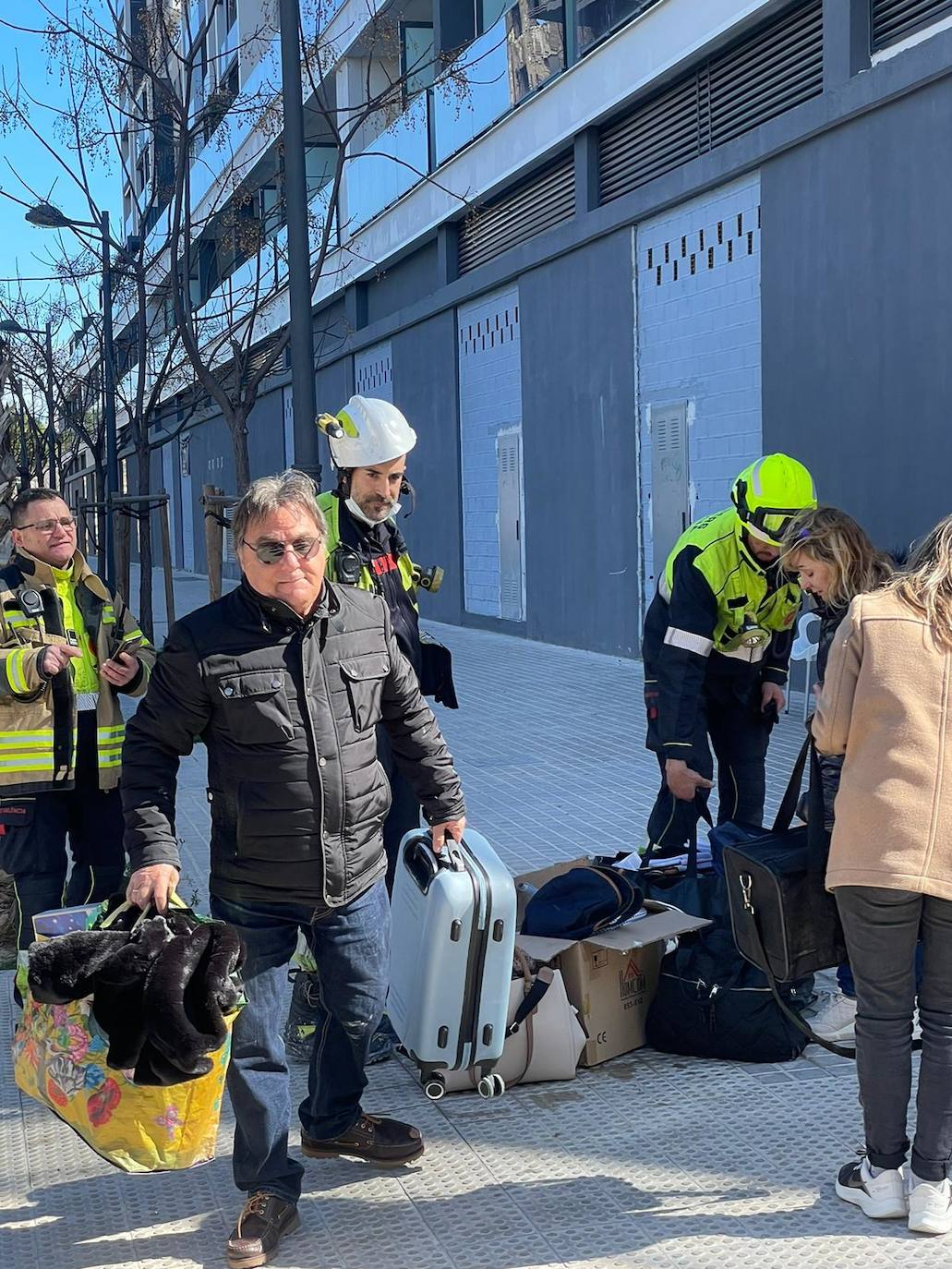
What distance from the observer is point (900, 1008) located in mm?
3416

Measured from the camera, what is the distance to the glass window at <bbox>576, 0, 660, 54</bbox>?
46.6 ft

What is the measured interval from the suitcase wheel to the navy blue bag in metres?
0.65

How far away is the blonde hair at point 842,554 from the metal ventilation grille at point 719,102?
26.6 ft

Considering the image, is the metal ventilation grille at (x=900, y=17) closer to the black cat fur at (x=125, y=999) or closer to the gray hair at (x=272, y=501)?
the gray hair at (x=272, y=501)

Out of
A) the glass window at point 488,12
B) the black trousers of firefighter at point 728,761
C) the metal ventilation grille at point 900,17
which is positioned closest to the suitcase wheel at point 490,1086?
the black trousers of firefighter at point 728,761

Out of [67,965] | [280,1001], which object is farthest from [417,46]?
[67,965]

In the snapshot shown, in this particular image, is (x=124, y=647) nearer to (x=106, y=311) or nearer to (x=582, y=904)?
(x=582, y=904)

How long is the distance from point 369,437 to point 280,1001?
5.65 ft

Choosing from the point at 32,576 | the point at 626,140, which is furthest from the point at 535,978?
the point at 626,140

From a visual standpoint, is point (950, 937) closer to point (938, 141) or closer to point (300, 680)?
point (300, 680)

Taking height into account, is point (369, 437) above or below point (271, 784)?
above

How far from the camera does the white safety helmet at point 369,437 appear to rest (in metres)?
4.45

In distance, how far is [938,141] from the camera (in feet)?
31.9

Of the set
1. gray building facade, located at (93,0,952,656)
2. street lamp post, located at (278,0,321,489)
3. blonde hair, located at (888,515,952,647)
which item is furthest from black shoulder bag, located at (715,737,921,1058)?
street lamp post, located at (278,0,321,489)
